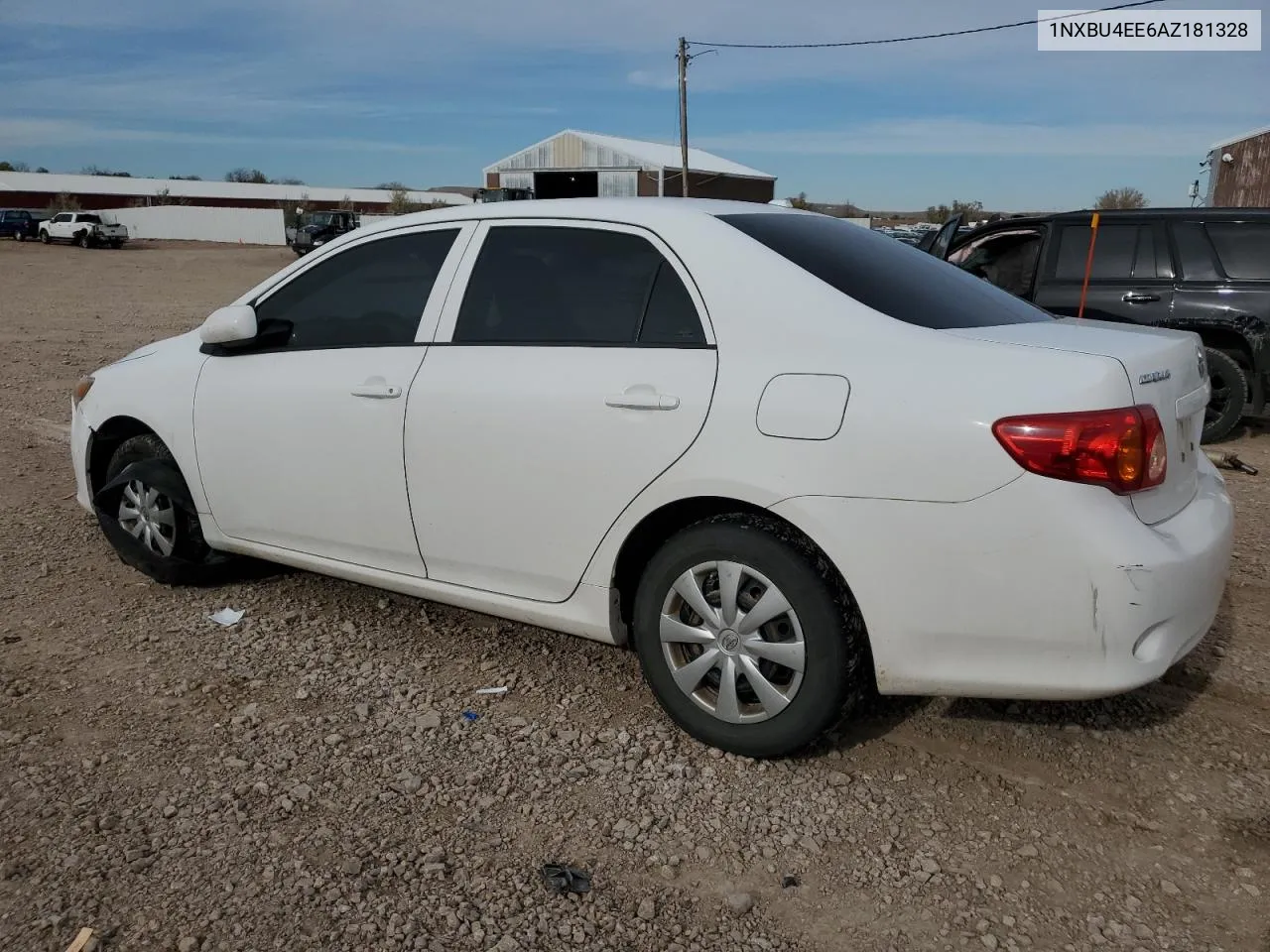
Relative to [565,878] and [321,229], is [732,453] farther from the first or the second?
[321,229]

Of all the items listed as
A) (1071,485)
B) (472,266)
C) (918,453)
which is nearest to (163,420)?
(472,266)

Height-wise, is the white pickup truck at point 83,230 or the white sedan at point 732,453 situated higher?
the white pickup truck at point 83,230

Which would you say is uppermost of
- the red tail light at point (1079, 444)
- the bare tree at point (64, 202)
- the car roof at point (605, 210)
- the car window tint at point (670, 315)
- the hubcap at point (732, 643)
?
the bare tree at point (64, 202)

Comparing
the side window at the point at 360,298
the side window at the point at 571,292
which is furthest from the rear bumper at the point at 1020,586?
the side window at the point at 360,298

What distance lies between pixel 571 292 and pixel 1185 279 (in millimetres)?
6055

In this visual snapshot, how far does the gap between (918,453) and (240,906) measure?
204 cm

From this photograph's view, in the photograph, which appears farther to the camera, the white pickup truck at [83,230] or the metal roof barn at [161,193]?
the metal roof barn at [161,193]

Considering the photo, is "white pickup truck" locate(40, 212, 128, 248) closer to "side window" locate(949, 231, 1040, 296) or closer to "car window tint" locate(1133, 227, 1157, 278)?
"side window" locate(949, 231, 1040, 296)

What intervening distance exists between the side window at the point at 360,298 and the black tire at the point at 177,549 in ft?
2.96

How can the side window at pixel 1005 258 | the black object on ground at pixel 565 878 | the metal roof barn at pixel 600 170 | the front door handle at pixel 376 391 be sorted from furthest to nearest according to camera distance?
1. the metal roof barn at pixel 600 170
2. the side window at pixel 1005 258
3. the front door handle at pixel 376 391
4. the black object on ground at pixel 565 878

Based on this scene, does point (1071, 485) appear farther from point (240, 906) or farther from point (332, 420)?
point (332, 420)

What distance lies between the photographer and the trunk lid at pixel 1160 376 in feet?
9.15

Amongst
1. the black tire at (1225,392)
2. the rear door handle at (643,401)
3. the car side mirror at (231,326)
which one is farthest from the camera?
the black tire at (1225,392)

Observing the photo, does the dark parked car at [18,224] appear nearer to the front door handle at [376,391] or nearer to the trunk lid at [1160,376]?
the front door handle at [376,391]
